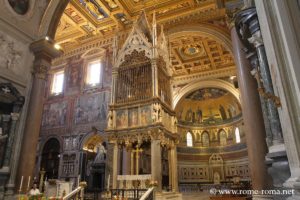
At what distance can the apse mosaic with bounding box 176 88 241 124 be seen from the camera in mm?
24859

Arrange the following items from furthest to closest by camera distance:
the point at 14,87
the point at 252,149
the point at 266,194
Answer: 1. the point at 14,87
2. the point at 252,149
3. the point at 266,194

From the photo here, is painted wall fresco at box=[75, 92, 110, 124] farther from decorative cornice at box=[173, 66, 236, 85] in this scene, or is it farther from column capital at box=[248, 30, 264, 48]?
column capital at box=[248, 30, 264, 48]

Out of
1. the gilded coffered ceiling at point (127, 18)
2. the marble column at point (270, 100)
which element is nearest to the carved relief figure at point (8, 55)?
the marble column at point (270, 100)

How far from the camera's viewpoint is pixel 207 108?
26.4m

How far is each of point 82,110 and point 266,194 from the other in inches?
492

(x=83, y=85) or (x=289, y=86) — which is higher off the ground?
(x=83, y=85)

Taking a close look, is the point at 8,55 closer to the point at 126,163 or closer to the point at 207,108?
the point at 126,163

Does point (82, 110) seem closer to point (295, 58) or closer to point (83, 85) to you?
point (83, 85)

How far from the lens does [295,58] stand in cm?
274

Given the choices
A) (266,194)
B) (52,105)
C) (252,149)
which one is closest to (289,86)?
(266,194)

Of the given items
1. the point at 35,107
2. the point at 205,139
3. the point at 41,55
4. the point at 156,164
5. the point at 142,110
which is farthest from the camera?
the point at 205,139

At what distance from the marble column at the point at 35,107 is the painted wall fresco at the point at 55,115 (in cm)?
811

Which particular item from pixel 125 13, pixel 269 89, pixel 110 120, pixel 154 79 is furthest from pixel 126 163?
pixel 125 13

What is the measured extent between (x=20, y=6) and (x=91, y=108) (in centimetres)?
801
